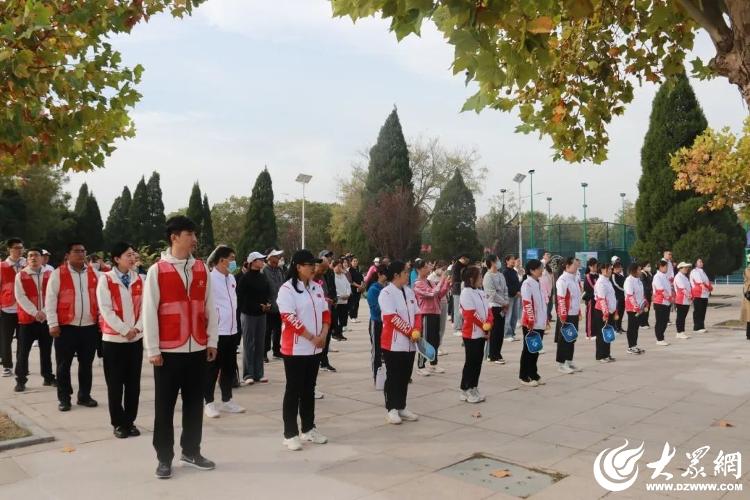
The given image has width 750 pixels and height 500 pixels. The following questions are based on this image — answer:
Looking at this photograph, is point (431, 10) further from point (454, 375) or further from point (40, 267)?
→ point (40, 267)

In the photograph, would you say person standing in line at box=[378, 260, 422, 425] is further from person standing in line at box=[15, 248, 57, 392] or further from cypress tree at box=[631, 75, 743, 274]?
cypress tree at box=[631, 75, 743, 274]

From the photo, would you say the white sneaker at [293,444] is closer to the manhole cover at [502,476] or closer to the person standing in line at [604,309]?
the manhole cover at [502,476]

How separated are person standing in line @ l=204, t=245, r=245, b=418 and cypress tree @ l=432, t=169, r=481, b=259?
113 feet

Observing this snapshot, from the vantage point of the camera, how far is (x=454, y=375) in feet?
29.7

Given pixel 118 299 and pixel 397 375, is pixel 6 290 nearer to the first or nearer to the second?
pixel 118 299

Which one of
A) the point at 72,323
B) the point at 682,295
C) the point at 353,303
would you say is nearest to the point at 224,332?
the point at 72,323

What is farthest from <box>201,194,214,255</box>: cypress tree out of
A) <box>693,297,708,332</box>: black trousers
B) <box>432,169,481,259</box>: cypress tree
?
<box>693,297,708,332</box>: black trousers

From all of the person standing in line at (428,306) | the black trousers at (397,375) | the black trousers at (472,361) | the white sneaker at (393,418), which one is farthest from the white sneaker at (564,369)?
the white sneaker at (393,418)

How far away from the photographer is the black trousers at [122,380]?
5.73 metres

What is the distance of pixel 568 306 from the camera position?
905cm

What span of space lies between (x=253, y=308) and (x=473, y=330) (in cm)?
317

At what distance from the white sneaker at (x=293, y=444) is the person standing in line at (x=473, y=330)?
2592 millimetres

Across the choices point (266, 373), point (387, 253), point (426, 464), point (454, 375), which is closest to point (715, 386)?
point (454, 375)

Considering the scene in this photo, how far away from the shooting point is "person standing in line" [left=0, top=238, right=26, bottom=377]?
8.62 m
